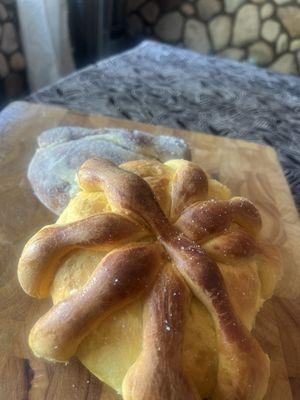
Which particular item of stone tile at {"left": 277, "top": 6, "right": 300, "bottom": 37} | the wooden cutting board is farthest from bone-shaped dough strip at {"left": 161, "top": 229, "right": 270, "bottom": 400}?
stone tile at {"left": 277, "top": 6, "right": 300, "bottom": 37}

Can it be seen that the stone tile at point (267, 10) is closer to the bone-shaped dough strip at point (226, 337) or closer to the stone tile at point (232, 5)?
the stone tile at point (232, 5)

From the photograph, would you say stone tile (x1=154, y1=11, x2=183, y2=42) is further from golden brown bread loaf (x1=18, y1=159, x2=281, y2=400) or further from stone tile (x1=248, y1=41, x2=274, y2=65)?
golden brown bread loaf (x1=18, y1=159, x2=281, y2=400)

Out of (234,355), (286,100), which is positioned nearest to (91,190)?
(234,355)

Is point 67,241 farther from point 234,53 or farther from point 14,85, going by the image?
point 234,53

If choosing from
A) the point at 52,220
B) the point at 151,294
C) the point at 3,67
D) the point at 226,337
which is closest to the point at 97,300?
the point at 151,294

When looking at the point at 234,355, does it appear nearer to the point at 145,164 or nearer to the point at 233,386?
the point at 233,386

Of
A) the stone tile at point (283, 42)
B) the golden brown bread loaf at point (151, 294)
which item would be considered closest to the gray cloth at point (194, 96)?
the golden brown bread loaf at point (151, 294)

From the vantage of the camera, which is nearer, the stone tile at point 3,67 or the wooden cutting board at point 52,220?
the wooden cutting board at point 52,220

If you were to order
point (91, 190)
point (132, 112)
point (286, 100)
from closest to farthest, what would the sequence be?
1. point (91, 190)
2. point (132, 112)
3. point (286, 100)
